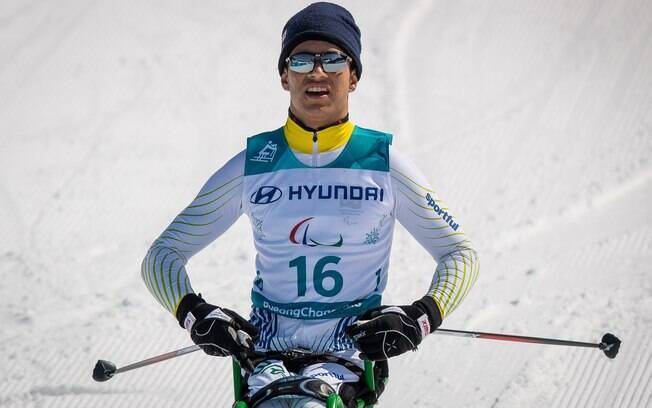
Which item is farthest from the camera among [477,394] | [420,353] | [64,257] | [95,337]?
[64,257]

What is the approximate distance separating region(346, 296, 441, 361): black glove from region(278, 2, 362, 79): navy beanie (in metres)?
1.08

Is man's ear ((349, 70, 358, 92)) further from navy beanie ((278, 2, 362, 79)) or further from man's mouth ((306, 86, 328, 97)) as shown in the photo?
man's mouth ((306, 86, 328, 97))

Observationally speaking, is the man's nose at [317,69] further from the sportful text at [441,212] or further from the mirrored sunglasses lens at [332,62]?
the sportful text at [441,212]

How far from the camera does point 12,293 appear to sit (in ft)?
20.7

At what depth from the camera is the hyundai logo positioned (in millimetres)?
3365

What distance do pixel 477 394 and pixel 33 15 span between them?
7.56 m

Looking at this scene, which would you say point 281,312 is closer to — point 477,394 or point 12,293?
point 477,394

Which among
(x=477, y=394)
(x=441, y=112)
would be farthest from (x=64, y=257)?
(x=441, y=112)

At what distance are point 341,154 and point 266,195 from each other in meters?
0.35

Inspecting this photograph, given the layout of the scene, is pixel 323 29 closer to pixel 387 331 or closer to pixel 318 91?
pixel 318 91

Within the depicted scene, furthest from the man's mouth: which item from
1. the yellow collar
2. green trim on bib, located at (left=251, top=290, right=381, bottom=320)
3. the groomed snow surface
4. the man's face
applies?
the groomed snow surface

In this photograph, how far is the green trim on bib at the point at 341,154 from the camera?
338cm

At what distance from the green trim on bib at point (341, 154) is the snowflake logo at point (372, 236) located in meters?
0.25

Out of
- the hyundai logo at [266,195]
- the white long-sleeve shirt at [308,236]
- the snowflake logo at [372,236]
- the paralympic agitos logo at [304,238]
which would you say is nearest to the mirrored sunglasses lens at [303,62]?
the white long-sleeve shirt at [308,236]
